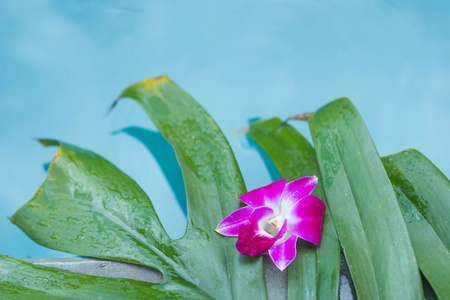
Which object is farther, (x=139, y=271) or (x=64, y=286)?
(x=139, y=271)

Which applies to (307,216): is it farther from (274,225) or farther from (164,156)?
(164,156)

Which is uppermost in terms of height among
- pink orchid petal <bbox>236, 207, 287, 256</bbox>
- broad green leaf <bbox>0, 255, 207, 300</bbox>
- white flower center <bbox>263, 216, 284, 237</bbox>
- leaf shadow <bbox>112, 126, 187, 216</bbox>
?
leaf shadow <bbox>112, 126, 187, 216</bbox>

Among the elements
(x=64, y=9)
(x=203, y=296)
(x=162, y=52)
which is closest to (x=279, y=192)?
(x=203, y=296)

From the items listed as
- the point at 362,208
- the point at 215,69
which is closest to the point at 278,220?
the point at 362,208

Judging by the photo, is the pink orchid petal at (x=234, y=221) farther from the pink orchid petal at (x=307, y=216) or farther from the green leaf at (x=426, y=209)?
the green leaf at (x=426, y=209)

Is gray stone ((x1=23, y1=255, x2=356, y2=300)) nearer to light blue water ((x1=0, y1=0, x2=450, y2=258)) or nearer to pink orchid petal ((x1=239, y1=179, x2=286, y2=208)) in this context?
pink orchid petal ((x1=239, y1=179, x2=286, y2=208))

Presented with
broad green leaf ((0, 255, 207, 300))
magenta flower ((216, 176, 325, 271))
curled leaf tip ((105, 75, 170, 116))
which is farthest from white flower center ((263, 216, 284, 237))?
curled leaf tip ((105, 75, 170, 116))

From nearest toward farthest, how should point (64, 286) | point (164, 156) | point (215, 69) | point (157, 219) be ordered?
point (64, 286)
point (157, 219)
point (164, 156)
point (215, 69)
